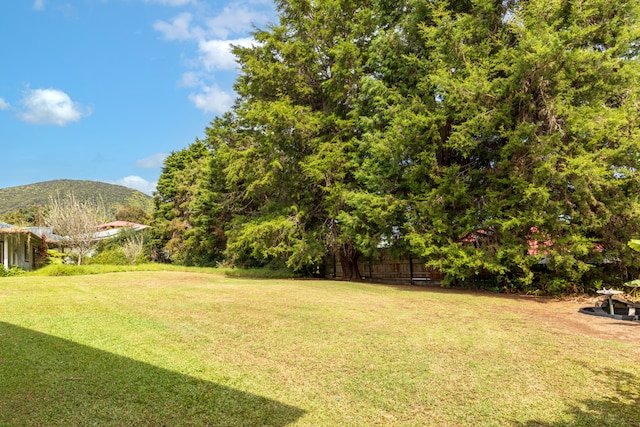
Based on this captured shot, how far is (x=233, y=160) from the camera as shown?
61.5ft

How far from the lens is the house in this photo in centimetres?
1820

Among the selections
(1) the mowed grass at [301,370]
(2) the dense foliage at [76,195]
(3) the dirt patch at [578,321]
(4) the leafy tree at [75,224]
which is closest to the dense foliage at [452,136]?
(3) the dirt patch at [578,321]

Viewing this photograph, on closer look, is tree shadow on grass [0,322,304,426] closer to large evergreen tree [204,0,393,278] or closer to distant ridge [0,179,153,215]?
large evergreen tree [204,0,393,278]

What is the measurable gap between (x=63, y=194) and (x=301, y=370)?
64.1m

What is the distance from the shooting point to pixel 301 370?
14.3ft

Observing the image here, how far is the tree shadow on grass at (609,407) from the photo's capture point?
3.18m

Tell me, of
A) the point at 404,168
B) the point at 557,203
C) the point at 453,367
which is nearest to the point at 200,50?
the point at 404,168

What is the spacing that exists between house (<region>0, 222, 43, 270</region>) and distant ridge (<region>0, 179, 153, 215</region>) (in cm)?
3112

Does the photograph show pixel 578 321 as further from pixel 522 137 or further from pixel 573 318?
pixel 522 137

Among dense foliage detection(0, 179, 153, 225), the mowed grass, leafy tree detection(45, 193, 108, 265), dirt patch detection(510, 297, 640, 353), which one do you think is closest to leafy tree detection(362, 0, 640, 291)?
dirt patch detection(510, 297, 640, 353)

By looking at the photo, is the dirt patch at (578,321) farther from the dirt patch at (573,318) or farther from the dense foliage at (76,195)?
the dense foliage at (76,195)

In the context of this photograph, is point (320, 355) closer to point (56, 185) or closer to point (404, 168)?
point (404, 168)

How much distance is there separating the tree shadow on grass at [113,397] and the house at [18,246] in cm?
1770

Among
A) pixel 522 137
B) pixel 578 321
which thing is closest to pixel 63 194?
pixel 522 137
